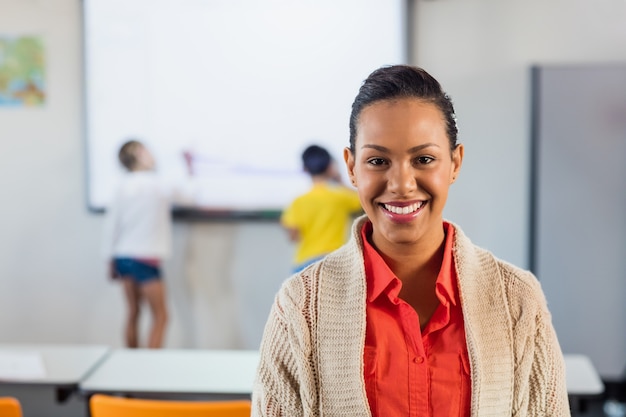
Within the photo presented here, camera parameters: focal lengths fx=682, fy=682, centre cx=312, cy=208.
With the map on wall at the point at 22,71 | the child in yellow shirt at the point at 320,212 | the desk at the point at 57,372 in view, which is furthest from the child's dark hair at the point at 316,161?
the map on wall at the point at 22,71

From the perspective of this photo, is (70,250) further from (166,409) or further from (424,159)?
(424,159)

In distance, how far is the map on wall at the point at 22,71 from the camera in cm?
404

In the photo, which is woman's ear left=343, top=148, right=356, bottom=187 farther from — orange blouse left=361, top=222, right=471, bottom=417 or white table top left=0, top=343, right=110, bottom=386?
white table top left=0, top=343, right=110, bottom=386

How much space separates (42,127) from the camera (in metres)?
4.09

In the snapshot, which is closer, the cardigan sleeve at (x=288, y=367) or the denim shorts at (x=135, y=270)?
the cardigan sleeve at (x=288, y=367)

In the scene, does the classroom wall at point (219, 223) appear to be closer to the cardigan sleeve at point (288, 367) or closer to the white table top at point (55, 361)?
the white table top at point (55, 361)

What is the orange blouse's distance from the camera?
0.93 metres

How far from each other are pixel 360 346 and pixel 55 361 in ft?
5.86

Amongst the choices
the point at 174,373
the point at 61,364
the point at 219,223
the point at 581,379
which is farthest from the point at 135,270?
the point at 581,379

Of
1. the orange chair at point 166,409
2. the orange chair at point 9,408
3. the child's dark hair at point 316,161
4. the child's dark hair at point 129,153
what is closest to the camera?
the orange chair at point 166,409

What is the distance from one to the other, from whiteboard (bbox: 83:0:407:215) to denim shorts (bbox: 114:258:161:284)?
0.45 meters

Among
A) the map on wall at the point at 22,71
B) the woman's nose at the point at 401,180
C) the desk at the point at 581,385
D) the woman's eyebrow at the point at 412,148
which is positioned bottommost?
the desk at the point at 581,385

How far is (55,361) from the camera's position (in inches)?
94.3

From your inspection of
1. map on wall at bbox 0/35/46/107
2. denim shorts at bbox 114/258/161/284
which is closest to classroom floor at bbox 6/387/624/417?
denim shorts at bbox 114/258/161/284
